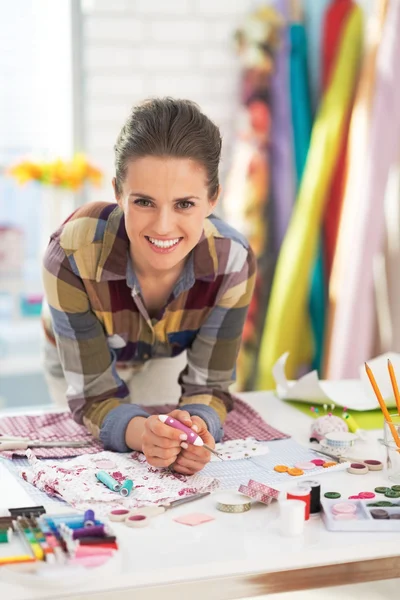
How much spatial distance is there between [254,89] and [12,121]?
977mm

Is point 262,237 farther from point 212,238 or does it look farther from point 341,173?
point 212,238

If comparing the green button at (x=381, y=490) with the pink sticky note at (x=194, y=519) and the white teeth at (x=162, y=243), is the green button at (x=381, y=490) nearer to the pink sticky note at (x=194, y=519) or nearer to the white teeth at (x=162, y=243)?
the pink sticky note at (x=194, y=519)

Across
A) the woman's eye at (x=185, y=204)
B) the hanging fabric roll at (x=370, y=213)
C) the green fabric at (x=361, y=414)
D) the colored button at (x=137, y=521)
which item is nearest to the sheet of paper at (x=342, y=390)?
the green fabric at (x=361, y=414)

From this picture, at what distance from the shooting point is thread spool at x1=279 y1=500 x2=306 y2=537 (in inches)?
45.2

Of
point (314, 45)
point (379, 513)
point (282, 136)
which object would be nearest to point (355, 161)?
point (282, 136)

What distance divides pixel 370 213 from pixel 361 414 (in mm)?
1518

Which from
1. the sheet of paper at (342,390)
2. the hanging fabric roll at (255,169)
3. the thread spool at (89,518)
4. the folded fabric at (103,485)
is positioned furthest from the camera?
the hanging fabric roll at (255,169)

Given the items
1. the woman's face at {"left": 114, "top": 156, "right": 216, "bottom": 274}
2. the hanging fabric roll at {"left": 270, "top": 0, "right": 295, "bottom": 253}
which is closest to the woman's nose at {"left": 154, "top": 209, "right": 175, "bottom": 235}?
the woman's face at {"left": 114, "top": 156, "right": 216, "bottom": 274}

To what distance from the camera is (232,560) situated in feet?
3.51

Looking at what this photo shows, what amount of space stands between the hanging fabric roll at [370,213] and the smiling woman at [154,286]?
1.43 metres

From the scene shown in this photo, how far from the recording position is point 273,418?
1725mm

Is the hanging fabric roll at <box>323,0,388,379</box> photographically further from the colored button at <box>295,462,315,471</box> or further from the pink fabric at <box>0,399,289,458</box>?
the colored button at <box>295,462,315,471</box>

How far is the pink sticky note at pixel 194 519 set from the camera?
119 cm

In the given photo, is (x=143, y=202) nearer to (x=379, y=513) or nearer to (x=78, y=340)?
(x=78, y=340)
